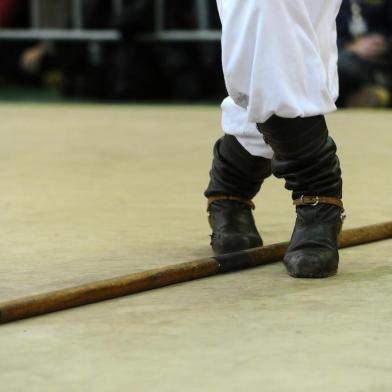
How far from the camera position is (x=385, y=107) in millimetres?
4531

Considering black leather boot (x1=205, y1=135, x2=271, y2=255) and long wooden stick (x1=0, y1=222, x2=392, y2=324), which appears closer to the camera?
long wooden stick (x1=0, y1=222, x2=392, y2=324)

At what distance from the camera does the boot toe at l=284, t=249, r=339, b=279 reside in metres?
1.65

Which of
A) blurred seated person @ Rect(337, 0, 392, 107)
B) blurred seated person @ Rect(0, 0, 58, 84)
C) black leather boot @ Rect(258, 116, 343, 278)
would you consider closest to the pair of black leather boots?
black leather boot @ Rect(258, 116, 343, 278)

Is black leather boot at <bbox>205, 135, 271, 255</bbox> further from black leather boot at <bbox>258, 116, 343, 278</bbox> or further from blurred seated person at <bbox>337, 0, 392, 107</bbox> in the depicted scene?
blurred seated person at <bbox>337, 0, 392, 107</bbox>

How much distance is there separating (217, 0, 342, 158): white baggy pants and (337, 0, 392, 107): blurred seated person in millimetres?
2920

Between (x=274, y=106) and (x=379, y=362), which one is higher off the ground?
(x=274, y=106)

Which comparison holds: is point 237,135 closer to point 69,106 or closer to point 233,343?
point 233,343

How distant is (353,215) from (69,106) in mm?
2691

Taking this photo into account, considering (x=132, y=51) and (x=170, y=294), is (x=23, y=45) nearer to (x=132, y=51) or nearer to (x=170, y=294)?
(x=132, y=51)

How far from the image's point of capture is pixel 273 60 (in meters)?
1.58

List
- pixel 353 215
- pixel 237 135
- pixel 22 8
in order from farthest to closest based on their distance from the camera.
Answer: pixel 22 8 → pixel 353 215 → pixel 237 135

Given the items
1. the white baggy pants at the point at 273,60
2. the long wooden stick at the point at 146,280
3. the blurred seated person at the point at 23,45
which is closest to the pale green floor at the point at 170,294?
the long wooden stick at the point at 146,280

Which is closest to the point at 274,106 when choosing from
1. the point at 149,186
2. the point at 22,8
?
the point at 149,186

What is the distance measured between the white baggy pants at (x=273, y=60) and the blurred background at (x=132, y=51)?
2.98 m
